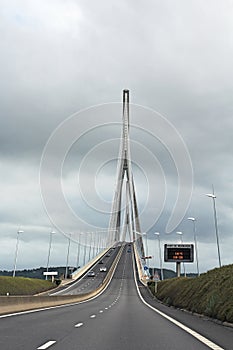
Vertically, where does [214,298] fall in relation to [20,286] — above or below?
below

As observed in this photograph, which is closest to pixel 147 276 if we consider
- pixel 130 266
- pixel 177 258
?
pixel 130 266

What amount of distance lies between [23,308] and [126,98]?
15047cm

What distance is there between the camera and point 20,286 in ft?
272

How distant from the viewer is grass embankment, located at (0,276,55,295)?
77.0 metres

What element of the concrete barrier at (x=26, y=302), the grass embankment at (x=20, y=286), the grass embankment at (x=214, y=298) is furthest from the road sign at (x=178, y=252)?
the grass embankment at (x=214, y=298)

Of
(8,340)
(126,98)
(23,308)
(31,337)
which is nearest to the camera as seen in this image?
(8,340)

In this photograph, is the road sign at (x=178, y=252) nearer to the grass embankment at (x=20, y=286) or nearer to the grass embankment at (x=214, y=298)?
the grass embankment at (x=20, y=286)

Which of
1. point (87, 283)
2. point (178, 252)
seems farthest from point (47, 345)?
point (87, 283)

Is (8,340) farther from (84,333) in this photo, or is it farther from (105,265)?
(105,265)

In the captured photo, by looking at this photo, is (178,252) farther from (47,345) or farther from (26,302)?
(47,345)

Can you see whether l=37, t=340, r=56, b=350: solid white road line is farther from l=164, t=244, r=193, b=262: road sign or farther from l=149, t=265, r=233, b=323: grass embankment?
l=164, t=244, r=193, b=262: road sign

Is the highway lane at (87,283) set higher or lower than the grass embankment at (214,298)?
higher

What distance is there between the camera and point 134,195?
137125 mm

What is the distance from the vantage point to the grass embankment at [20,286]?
253 feet
